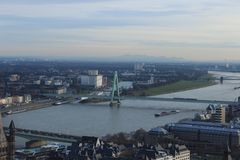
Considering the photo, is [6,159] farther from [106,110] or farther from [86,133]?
[106,110]

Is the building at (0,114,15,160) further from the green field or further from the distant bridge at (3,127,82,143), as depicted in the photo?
the green field

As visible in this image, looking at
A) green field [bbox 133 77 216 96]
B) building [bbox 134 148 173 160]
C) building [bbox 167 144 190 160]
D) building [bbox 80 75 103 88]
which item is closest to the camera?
building [bbox 134 148 173 160]

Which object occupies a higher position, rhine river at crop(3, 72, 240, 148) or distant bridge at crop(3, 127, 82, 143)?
distant bridge at crop(3, 127, 82, 143)

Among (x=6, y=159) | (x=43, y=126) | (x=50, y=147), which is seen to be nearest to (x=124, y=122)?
(x=43, y=126)

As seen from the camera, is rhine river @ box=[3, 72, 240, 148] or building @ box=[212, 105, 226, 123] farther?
building @ box=[212, 105, 226, 123]

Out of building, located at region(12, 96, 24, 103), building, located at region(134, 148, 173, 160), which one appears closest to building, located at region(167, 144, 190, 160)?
building, located at region(134, 148, 173, 160)

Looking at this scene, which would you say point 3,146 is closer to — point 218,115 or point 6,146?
point 6,146

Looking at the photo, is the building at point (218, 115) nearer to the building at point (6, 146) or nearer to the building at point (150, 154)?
the building at point (150, 154)

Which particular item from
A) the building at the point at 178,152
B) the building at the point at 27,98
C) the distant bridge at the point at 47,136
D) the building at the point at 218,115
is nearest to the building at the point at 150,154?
the building at the point at 178,152
